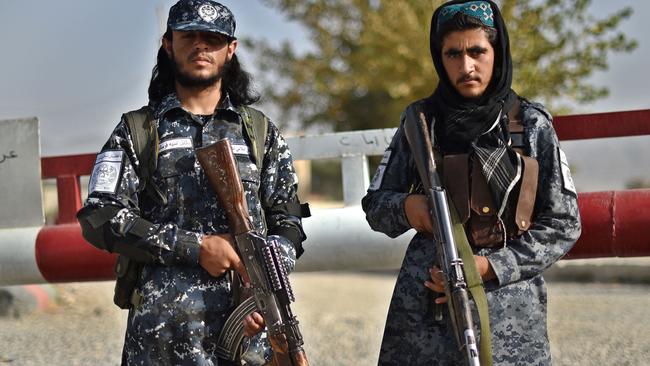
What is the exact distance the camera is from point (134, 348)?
2934 mm

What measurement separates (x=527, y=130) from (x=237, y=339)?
1.05m

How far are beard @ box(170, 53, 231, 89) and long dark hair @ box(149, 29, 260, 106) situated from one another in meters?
0.05

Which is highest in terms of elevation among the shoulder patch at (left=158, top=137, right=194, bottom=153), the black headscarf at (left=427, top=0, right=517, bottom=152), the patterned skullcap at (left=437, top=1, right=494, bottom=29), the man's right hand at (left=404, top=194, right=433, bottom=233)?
the patterned skullcap at (left=437, top=1, right=494, bottom=29)

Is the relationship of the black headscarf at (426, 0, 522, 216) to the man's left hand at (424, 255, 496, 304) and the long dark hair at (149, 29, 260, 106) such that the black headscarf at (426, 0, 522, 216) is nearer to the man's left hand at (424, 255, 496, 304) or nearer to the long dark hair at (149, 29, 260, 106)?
the man's left hand at (424, 255, 496, 304)

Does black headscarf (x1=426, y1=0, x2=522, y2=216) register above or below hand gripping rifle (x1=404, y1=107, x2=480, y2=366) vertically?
above

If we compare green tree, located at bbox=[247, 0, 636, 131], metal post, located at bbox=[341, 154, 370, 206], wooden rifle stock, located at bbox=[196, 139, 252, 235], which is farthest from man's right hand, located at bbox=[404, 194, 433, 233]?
green tree, located at bbox=[247, 0, 636, 131]

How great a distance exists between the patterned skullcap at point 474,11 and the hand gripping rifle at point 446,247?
0.33 m

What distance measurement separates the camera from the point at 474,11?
113 inches

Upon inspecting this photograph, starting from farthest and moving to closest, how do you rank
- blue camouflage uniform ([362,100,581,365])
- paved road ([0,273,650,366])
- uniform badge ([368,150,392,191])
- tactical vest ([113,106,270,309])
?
paved road ([0,273,650,366]) < uniform badge ([368,150,392,191]) < tactical vest ([113,106,270,309]) < blue camouflage uniform ([362,100,581,365])

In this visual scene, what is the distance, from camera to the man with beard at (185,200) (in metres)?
2.88

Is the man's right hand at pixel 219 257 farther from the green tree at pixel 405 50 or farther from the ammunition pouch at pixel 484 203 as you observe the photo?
the green tree at pixel 405 50

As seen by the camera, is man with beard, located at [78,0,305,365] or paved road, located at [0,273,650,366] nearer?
man with beard, located at [78,0,305,365]

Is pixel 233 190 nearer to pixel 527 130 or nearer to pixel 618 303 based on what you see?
pixel 527 130

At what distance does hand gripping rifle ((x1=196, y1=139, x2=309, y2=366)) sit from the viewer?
2879 mm
